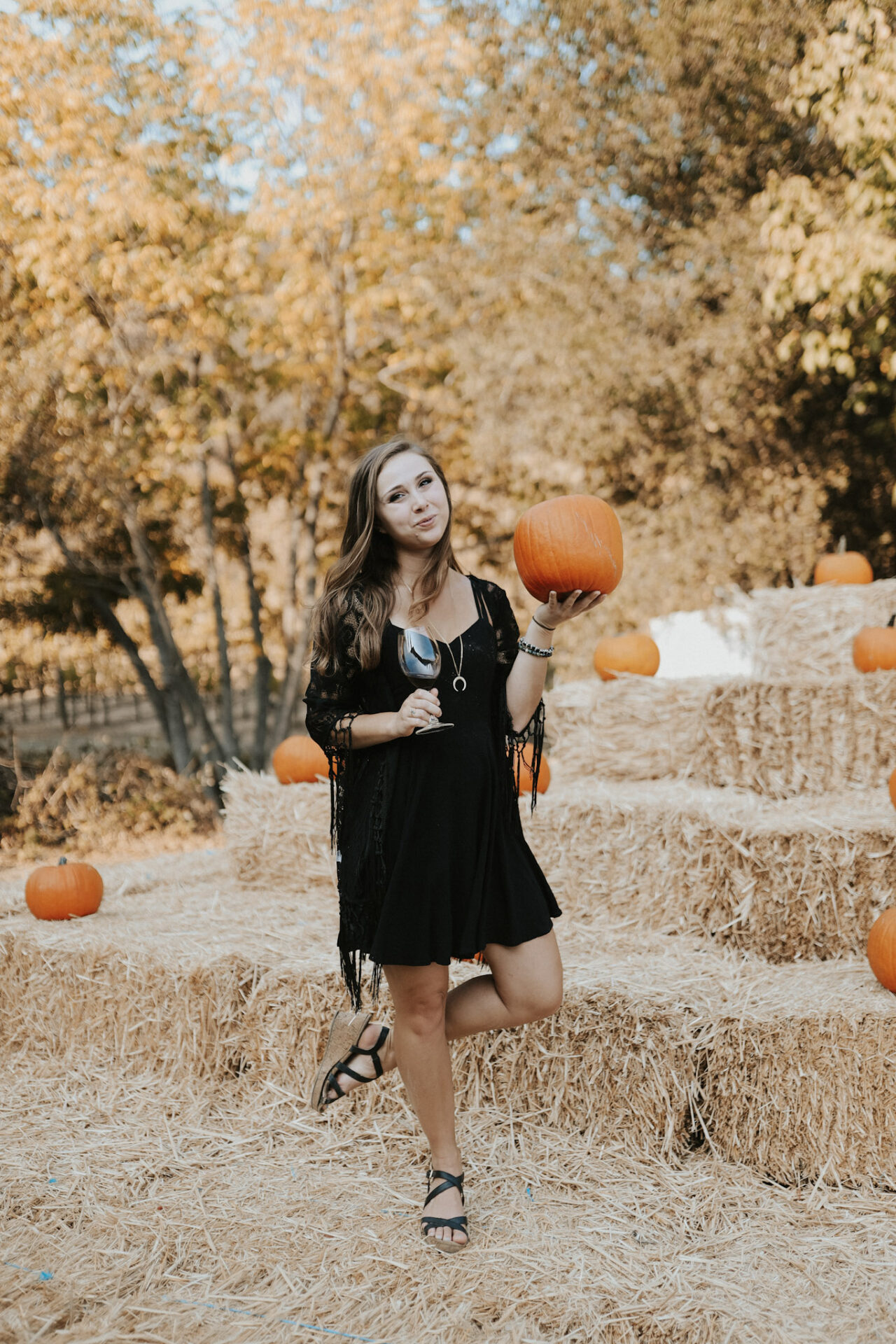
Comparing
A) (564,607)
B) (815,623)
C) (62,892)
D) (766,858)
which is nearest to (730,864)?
(766,858)

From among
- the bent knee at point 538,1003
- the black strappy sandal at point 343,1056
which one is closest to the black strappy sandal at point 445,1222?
the black strappy sandal at point 343,1056

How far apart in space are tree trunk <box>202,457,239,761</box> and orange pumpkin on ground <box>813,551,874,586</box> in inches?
193

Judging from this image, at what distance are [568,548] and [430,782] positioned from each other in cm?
65

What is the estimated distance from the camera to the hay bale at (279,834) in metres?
4.43

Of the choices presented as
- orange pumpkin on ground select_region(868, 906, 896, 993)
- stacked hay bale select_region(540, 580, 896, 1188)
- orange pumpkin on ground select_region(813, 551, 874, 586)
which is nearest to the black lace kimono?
stacked hay bale select_region(540, 580, 896, 1188)

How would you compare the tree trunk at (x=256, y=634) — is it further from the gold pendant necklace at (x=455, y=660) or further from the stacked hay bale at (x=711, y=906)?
the gold pendant necklace at (x=455, y=660)

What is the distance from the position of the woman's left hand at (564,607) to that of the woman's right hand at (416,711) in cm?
33

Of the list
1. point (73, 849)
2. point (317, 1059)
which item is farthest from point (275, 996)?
point (73, 849)

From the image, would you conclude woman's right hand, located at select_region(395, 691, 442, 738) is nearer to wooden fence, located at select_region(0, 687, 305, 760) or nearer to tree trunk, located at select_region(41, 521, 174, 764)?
tree trunk, located at select_region(41, 521, 174, 764)

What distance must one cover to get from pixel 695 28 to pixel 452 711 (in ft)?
26.5

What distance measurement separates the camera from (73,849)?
7.40 meters

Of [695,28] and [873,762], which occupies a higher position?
[695,28]

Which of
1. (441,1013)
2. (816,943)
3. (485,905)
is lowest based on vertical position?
(816,943)

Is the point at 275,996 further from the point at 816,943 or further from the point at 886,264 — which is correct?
the point at 886,264
